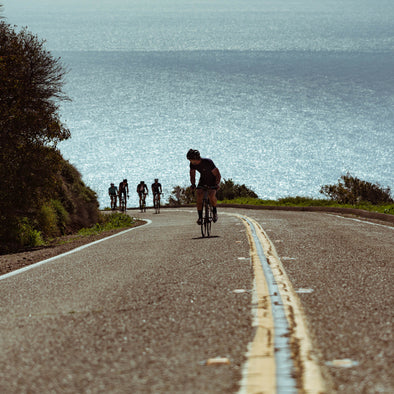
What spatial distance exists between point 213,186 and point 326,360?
9.89 m

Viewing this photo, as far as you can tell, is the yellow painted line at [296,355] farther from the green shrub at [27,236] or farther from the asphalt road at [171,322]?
the green shrub at [27,236]

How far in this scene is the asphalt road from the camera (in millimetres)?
3204

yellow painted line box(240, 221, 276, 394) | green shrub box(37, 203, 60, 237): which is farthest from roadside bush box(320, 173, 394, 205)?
yellow painted line box(240, 221, 276, 394)

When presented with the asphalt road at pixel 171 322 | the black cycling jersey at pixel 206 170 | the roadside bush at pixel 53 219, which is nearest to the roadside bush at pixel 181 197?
the roadside bush at pixel 53 219

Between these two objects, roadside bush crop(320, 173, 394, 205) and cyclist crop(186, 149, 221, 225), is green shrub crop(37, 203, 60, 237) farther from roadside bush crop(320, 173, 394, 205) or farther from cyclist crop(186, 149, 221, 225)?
roadside bush crop(320, 173, 394, 205)

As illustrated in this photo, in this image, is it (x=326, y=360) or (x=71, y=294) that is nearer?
(x=326, y=360)

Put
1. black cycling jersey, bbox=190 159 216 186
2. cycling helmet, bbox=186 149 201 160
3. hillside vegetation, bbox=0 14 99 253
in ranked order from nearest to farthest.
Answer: cycling helmet, bbox=186 149 201 160 < black cycling jersey, bbox=190 159 216 186 < hillside vegetation, bbox=0 14 99 253

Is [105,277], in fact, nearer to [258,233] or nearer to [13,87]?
[258,233]

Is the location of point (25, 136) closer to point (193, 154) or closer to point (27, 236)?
point (27, 236)

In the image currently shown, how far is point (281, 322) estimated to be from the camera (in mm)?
4410

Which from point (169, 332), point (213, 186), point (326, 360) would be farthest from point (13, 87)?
point (326, 360)

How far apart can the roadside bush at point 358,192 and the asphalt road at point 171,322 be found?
32.5 meters

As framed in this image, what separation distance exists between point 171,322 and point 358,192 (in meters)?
38.9

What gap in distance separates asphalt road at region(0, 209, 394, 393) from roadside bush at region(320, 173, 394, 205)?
3249 cm
